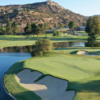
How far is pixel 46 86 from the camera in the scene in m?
20.0

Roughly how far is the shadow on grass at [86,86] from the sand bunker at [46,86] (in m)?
0.66

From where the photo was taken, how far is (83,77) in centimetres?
2050

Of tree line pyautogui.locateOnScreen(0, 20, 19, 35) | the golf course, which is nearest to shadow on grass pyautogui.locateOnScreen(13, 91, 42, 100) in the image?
the golf course

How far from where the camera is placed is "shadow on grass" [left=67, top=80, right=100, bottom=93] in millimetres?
16766

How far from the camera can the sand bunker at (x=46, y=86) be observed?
55.6ft

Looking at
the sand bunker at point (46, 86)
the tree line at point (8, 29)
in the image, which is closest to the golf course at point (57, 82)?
the sand bunker at point (46, 86)

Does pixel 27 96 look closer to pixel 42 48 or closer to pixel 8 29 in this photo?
pixel 42 48

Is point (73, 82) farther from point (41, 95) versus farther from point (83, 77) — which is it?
point (41, 95)

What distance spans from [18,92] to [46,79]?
463cm

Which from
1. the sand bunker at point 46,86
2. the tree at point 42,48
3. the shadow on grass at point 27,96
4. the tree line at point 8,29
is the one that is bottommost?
the shadow on grass at point 27,96

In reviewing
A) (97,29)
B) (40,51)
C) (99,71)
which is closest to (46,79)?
(99,71)

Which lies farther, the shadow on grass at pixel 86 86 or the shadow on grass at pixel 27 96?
the shadow on grass at pixel 27 96

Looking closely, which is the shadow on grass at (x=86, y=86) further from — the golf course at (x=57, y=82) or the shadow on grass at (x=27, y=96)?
the shadow on grass at (x=27, y=96)

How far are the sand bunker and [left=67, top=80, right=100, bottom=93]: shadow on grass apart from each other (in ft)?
2.16
